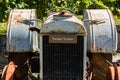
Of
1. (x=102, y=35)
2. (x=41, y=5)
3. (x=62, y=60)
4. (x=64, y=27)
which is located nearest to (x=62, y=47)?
(x=62, y=60)

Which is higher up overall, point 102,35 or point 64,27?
point 64,27

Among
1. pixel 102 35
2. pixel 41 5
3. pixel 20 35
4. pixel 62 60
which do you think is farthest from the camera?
pixel 41 5

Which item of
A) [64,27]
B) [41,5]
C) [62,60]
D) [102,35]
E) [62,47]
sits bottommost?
[62,60]

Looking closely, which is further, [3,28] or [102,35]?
[3,28]

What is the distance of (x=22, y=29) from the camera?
670cm

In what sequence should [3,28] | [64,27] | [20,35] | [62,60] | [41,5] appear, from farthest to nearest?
[3,28], [41,5], [20,35], [62,60], [64,27]

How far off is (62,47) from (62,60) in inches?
7.6

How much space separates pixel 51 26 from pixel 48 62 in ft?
1.74

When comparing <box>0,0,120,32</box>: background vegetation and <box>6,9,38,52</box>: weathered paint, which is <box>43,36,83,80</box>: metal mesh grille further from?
<box>0,0,120,32</box>: background vegetation

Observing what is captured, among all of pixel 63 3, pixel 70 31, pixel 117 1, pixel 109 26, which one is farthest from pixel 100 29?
pixel 117 1

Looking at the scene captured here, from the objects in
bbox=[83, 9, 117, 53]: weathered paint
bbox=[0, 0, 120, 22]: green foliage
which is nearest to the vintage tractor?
bbox=[83, 9, 117, 53]: weathered paint

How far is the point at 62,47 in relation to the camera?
19.6ft

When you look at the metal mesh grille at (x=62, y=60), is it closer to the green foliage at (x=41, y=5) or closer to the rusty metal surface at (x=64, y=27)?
the rusty metal surface at (x=64, y=27)

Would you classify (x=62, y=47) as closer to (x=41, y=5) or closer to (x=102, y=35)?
(x=102, y=35)
